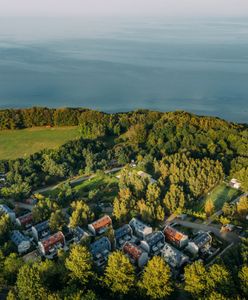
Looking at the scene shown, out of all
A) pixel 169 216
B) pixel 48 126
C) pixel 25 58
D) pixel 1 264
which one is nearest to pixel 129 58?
pixel 25 58

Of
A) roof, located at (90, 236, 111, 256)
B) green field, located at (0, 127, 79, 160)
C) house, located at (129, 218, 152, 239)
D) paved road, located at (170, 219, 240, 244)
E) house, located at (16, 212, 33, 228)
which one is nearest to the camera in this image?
roof, located at (90, 236, 111, 256)

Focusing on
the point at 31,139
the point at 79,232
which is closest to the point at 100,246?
the point at 79,232

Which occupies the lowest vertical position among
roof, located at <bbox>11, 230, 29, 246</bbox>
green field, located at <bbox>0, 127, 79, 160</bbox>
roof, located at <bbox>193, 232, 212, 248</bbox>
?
green field, located at <bbox>0, 127, 79, 160</bbox>

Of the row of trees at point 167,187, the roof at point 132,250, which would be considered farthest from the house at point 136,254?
the row of trees at point 167,187

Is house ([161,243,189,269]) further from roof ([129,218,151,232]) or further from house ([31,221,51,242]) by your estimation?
house ([31,221,51,242])

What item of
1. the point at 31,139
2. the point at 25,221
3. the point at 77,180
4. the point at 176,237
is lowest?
the point at 31,139

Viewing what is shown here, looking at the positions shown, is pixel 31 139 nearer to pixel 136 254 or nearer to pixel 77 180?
pixel 77 180

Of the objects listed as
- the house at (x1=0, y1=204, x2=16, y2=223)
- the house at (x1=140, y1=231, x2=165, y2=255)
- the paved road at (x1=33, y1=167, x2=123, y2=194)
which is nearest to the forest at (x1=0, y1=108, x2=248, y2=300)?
the paved road at (x1=33, y1=167, x2=123, y2=194)
